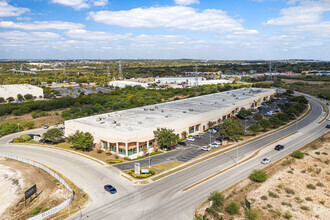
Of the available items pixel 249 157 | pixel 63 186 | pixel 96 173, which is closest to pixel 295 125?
pixel 249 157

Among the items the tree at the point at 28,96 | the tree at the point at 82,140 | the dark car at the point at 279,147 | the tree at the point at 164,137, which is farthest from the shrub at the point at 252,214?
the tree at the point at 28,96

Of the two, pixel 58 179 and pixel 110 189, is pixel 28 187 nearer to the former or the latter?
pixel 58 179

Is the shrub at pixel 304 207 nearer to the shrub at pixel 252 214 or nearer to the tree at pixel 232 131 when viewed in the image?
the shrub at pixel 252 214

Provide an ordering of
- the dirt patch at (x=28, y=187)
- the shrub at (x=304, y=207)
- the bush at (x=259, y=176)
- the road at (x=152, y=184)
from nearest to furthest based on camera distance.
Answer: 1. the road at (x=152, y=184)
2. the shrub at (x=304, y=207)
3. the dirt patch at (x=28, y=187)
4. the bush at (x=259, y=176)

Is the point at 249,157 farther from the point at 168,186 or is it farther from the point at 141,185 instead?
the point at 141,185

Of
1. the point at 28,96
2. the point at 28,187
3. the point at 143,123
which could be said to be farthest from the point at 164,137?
the point at 28,96

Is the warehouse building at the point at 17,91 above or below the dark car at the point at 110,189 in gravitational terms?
above
